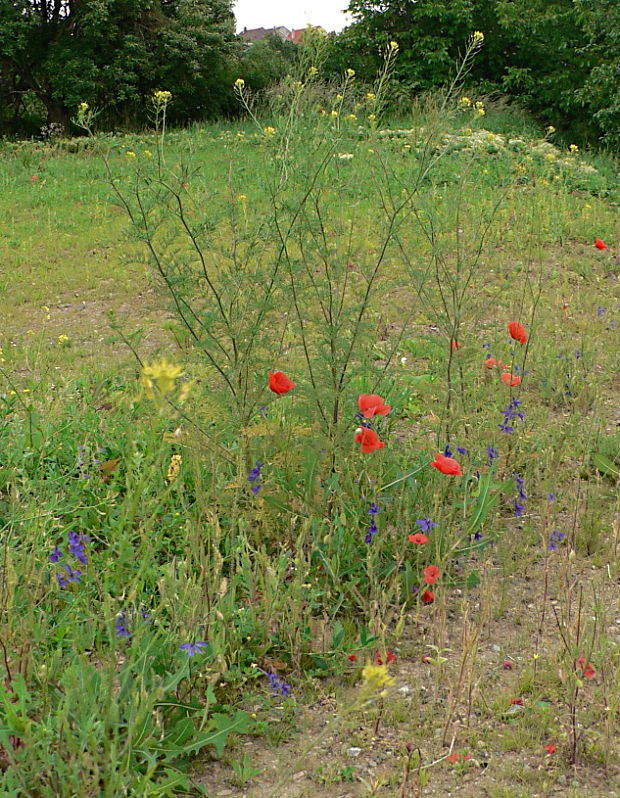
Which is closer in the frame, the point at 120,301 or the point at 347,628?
the point at 347,628

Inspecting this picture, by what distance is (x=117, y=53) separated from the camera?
19453 mm

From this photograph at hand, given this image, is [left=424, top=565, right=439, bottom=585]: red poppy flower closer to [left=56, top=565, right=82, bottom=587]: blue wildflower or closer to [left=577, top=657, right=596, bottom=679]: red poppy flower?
[left=577, top=657, right=596, bottom=679]: red poppy flower

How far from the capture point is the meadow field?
1.95m

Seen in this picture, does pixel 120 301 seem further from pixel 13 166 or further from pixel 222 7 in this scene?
pixel 222 7

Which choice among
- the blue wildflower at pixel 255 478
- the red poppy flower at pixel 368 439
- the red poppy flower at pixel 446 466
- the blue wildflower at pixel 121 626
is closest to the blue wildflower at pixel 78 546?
the blue wildflower at pixel 121 626

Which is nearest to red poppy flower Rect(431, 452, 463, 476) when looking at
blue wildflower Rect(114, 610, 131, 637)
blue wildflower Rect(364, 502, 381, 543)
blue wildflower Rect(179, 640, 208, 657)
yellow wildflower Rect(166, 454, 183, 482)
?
blue wildflower Rect(364, 502, 381, 543)

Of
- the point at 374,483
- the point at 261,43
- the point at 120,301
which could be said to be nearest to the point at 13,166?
the point at 120,301

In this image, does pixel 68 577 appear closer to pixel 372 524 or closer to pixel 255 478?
pixel 255 478

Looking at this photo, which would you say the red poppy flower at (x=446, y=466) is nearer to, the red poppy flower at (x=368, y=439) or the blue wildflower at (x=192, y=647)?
the red poppy flower at (x=368, y=439)

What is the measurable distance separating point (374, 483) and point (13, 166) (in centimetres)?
1098

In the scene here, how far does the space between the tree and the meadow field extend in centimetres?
1674

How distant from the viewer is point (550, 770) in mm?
2008

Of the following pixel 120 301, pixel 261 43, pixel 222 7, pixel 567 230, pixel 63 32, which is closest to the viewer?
pixel 120 301

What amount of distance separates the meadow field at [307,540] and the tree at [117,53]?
659 inches
